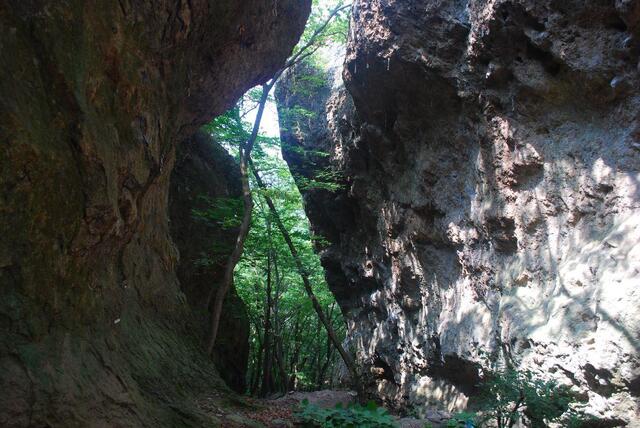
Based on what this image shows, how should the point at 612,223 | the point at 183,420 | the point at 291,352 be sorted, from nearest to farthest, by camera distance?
1. the point at 183,420
2. the point at 612,223
3. the point at 291,352

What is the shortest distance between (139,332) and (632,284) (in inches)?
228

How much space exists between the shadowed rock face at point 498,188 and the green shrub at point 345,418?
1839mm

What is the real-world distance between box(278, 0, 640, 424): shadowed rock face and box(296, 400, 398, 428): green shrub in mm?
1839

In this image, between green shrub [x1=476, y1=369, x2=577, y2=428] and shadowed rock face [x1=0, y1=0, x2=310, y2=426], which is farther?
green shrub [x1=476, y1=369, x2=577, y2=428]

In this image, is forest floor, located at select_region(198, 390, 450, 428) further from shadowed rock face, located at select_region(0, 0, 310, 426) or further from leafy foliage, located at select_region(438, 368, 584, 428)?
leafy foliage, located at select_region(438, 368, 584, 428)

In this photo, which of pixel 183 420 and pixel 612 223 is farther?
pixel 612 223

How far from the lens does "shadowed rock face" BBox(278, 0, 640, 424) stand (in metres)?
6.14

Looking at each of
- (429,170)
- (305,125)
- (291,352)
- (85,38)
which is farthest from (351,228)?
(85,38)

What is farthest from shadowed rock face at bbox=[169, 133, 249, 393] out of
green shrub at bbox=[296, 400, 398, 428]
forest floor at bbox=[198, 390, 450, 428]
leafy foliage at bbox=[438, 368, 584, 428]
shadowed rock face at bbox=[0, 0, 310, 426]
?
leafy foliage at bbox=[438, 368, 584, 428]

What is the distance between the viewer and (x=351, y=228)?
15.9 meters

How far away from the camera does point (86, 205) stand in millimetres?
4098

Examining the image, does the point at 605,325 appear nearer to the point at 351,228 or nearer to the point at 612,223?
the point at 612,223

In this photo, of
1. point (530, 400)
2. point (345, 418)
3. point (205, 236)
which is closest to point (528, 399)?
point (530, 400)

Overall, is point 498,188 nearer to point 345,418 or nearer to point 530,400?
point 530,400
